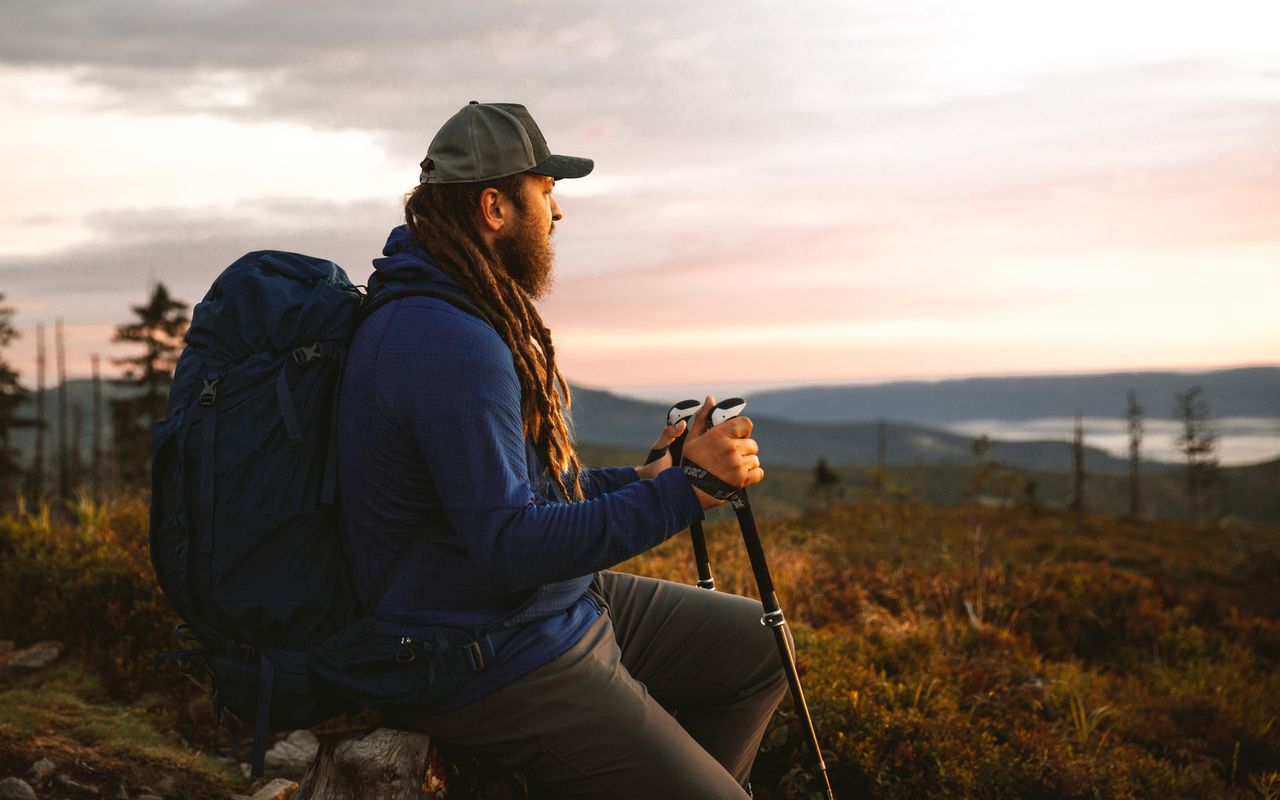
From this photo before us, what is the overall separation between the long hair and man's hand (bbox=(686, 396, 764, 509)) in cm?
42

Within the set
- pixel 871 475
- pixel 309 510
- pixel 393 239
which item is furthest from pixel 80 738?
pixel 871 475

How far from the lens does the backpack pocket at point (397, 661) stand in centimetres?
247

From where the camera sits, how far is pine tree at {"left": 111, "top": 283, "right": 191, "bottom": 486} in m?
42.1

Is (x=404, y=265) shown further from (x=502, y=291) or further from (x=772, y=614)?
Answer: (x=772, y=614)

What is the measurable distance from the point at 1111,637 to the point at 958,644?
8.94 feet

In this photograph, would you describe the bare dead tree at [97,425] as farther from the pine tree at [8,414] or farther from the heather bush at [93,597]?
the heather bush at [93,597]

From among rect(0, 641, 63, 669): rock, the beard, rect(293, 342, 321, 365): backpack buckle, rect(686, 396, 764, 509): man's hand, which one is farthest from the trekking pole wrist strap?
rect(0, 641, 63, 669): rock

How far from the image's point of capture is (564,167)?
9.48 ft

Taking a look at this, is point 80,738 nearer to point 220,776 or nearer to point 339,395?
point 220,776

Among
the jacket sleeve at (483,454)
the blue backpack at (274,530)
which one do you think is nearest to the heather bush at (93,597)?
the blue backpack at (274,530)

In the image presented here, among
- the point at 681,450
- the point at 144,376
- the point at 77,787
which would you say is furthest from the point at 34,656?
the point at 144,376

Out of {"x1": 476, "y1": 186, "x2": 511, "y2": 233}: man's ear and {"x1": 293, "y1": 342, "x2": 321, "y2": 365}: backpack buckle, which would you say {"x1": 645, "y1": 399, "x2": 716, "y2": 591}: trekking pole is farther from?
{"x1": 293, "y1": 342, "x2": 321, "y2": 365}: backpack buckle

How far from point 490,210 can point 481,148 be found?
0.59 feet

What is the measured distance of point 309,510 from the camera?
2490mm
